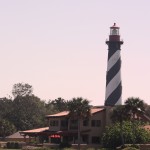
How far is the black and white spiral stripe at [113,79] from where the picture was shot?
96062 millimetres

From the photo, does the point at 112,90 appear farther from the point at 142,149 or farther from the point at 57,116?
the point at 142,149

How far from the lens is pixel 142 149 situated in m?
71.3

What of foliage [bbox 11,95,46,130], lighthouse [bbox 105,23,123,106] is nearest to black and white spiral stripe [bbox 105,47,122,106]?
lighthouse [bbox 105,23,123,106]

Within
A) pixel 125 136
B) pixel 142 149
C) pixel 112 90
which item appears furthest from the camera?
pixel 112 90

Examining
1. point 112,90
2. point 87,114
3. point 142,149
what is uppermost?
point 112,90

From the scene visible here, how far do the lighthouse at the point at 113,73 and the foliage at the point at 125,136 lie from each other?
1506 cm

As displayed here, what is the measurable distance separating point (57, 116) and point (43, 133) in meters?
4.14

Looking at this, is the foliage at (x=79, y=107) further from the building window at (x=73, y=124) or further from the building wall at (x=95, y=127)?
the building window at (x=73, y=124)

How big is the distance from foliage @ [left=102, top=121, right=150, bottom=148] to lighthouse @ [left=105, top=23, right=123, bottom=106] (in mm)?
15059

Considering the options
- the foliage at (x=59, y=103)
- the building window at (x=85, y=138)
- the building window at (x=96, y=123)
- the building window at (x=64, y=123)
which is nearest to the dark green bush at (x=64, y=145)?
the building window at (x=85, y=138)

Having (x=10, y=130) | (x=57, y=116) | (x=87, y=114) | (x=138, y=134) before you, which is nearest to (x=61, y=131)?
(x=57, y=116)

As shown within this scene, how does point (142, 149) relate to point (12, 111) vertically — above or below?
below

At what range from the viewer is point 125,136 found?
78.1 metres

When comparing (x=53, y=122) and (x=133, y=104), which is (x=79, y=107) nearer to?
(x=133, y=104)
